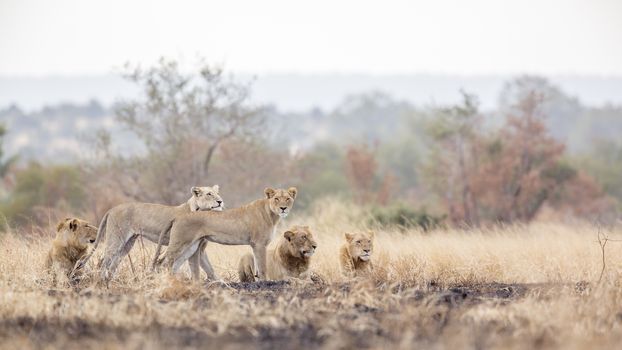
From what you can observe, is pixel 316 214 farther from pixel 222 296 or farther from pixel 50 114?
pixel 50 114

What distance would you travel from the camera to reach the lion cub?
41.9 feet

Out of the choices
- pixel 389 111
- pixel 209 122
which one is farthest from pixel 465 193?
pixel 389 111

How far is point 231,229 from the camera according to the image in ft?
41.0

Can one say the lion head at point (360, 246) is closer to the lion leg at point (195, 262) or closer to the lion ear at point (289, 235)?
the lion ear at point (289, 235)

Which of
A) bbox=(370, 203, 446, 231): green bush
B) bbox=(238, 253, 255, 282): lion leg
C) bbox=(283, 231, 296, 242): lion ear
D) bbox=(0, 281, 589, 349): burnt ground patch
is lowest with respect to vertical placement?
bbox=(370, 203, 446, 231): green bush

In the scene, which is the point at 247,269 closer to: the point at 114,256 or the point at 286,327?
the point at 114,256

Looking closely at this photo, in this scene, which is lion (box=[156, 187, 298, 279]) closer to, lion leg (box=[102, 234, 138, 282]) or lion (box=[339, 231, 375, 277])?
lion leg (box=[102, 234, 138, 282])

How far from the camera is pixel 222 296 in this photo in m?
10.3

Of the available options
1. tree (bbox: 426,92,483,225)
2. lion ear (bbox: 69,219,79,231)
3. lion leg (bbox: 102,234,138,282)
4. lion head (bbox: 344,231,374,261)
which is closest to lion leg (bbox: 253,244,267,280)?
lion head (bbox: 344,231,374,261)

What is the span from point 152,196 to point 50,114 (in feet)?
250

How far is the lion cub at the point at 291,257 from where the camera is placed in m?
12.8

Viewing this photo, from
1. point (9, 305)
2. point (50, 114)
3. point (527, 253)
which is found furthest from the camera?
point (50, 114)

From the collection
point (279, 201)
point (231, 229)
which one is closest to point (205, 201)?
point (231, 229)

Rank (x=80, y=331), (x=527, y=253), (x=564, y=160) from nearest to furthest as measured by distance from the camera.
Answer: (x=80, y=331) → (x=527, y=253) → (x=564, y=160)
